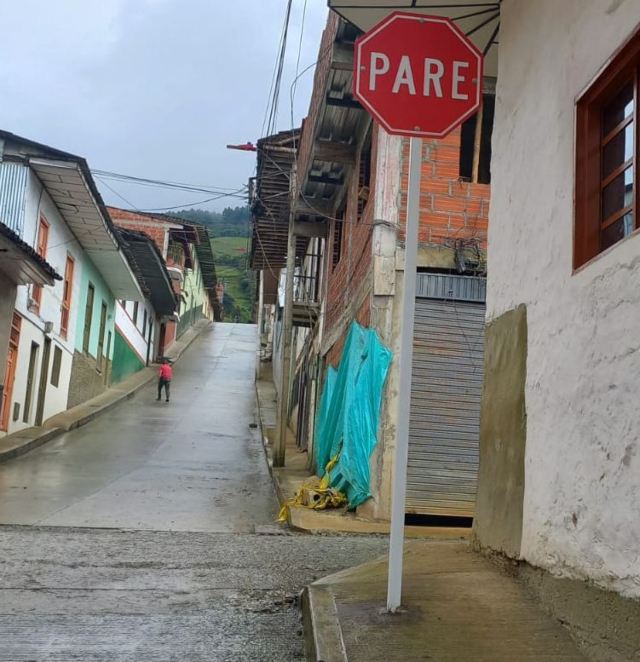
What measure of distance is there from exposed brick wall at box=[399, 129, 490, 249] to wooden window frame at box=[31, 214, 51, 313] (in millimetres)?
10560

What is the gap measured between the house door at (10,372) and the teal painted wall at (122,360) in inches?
455

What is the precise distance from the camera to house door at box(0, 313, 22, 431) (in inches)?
625

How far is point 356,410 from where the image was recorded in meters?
9.68

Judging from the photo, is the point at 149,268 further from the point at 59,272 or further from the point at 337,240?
the point at 337,240

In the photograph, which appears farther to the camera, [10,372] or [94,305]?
[94,305]

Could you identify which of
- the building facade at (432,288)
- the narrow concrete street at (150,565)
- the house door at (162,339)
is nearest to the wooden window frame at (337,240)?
the building facade at (432,288)

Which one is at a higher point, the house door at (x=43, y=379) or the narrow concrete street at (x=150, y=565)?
the house door at (x=43, y=379)

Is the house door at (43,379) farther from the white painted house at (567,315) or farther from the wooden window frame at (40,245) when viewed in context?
the white painted house at (567,315)

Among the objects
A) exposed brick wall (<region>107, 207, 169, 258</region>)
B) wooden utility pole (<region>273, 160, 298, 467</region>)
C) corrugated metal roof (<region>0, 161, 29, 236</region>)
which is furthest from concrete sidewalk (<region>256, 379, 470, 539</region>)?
exposed brick wall (<region>107, 207, 169, 258</region>)

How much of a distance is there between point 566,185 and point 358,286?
7.06 metres

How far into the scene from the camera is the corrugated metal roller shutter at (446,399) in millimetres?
9148

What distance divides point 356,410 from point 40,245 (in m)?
10.8

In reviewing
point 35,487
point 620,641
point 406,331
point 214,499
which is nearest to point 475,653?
point 620,641

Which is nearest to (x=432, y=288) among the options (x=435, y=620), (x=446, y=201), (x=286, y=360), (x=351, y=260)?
(x=446, y=201)
